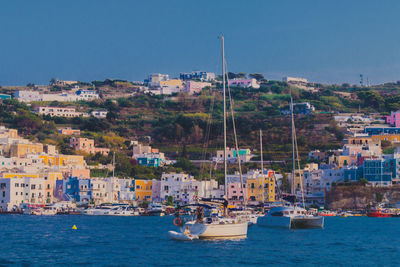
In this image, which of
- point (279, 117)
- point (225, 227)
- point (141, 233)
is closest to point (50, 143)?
point (279, 117)

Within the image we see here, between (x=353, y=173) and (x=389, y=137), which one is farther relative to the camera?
(x=389, y=137)

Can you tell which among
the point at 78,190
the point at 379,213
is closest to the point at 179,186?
the point at 78,190

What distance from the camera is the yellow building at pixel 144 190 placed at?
9375 cm

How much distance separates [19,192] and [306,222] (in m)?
40.1

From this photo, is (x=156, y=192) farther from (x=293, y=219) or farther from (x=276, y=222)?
(x=293, y=219)

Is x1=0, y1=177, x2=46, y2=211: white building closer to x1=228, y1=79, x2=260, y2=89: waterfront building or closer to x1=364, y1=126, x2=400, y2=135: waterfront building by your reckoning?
x1=364, y1=126, x2=400, y2=135: waterfront building

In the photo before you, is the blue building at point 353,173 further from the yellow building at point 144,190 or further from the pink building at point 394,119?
the pink building at point 394,119

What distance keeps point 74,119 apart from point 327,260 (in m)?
101

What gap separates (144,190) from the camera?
94.6 metres

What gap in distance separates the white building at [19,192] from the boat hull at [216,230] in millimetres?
44772

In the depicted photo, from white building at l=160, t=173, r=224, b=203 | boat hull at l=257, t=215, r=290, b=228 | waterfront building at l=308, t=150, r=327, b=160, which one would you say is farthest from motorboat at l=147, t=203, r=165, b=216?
waterfront building at l=308, t=150, r=327, b=160

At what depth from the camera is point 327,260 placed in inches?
1439

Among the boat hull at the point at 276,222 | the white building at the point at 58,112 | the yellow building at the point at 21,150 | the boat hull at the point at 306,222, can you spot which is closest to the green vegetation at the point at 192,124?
the white building at the point at 58,112

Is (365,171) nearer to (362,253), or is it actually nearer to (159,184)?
(159,184)
